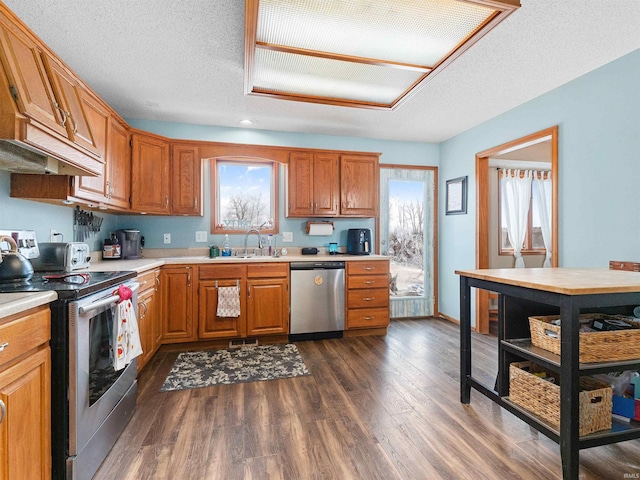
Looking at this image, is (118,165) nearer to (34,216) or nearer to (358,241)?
(34,216)

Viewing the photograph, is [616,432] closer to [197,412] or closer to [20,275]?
[197,412]

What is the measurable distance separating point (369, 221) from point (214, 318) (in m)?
2.36

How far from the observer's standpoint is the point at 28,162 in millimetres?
1785

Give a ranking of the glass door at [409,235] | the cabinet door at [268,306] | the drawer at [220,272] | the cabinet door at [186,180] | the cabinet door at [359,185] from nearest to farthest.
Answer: the drawer at [220,272] < the cabinet door at [268,306] < the cabinet door at [186,180] < the cabinet door at [359,185] < the glass door at [409,235]

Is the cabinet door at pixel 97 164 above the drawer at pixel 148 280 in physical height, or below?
above

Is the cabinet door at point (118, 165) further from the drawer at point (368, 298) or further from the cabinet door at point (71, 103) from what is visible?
the drawer at point (368, 298)

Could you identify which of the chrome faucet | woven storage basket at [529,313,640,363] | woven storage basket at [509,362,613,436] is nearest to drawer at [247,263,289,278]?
the chrome faucet

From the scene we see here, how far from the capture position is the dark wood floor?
5.15 feet

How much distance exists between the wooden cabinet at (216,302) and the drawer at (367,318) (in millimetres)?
1207

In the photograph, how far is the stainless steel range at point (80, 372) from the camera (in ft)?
4.51

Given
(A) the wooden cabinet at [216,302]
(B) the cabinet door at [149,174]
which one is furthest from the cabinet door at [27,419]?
(B) the cabinet door at [149,174]

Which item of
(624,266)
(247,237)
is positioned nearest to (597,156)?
(624,266)

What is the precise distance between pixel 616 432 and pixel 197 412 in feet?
7.74

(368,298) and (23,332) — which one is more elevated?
(23,332)
